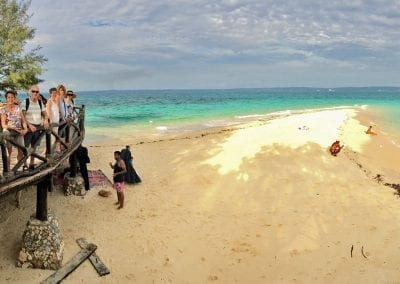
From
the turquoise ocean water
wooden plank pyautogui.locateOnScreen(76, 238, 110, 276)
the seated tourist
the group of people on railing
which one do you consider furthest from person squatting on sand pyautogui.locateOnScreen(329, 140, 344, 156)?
the turquoise ocean water

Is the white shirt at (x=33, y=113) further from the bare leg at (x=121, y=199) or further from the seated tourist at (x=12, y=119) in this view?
the bare leg at (x=121, y=199)

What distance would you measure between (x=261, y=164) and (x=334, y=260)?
321 inches

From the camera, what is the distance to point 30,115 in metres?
11.3

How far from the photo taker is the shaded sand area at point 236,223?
1109cm

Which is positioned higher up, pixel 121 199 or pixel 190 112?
pixel 190 112

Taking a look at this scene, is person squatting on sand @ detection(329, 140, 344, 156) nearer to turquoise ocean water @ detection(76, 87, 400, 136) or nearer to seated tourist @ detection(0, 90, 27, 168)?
seated tourist @ detection(0, 90, 27, 168)

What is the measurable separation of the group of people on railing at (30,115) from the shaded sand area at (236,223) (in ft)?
9.34

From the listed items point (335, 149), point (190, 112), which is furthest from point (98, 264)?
point (190, 112)

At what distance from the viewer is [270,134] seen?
2597cm

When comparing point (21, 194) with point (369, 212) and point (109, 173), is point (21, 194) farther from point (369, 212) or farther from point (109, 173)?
point (369, 212)

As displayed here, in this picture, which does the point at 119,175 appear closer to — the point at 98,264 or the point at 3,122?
the point at 98,264

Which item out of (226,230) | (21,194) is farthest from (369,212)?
(21,194)

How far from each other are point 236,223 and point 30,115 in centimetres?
712

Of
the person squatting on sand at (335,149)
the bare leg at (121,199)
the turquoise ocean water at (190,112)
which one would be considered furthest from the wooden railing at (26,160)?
the turquoise ocean water at (190,112)
